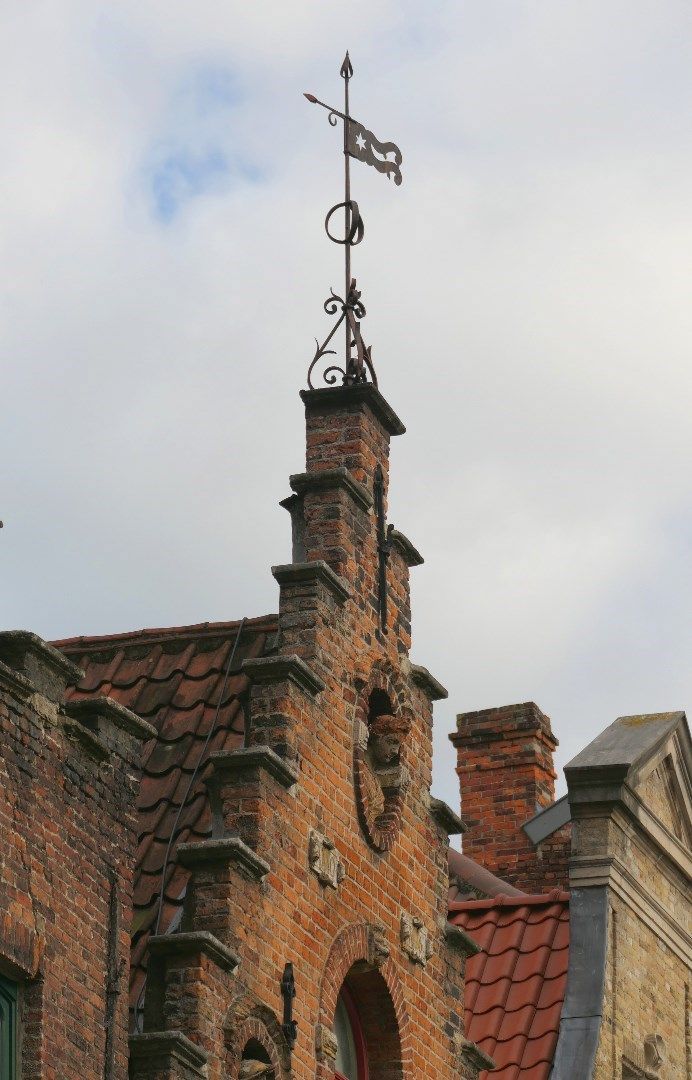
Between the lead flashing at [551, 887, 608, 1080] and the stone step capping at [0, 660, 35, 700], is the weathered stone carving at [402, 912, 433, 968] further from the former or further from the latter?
the stone step capping at [0, 660, 35, 700]

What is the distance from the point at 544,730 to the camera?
2220 cm

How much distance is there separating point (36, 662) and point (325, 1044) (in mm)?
3163

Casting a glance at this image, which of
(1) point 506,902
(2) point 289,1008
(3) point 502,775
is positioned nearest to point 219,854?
(2) point 289,1008

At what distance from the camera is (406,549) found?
50.6 ft

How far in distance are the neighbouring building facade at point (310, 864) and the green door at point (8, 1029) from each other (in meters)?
0.01

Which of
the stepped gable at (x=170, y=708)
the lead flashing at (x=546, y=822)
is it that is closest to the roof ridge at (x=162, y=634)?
the stepped gable at (x=170, y=708)

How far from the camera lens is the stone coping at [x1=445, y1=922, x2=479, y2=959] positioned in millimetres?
15250

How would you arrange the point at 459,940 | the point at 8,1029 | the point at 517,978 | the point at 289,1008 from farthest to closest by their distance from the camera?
the point at 517,978 → the point at 459,940 → the point at 289,1008 → the point at 8,1029

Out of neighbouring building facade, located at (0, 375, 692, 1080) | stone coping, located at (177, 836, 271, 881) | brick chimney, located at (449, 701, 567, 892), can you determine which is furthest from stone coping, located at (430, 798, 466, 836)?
brick chimney, located at (449, 701, 567, 892)

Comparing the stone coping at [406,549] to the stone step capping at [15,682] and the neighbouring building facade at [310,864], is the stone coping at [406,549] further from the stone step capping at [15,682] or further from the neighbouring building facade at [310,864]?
the stone step capping at [15,682]

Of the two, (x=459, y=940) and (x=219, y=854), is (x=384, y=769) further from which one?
(x=219, y=854)

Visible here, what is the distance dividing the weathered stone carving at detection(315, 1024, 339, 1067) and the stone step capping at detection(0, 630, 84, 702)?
2.80 metres

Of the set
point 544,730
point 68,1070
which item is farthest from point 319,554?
point 544,730

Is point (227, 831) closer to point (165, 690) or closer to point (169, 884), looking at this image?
point (169, 884)
